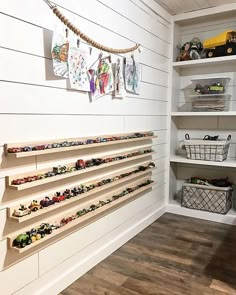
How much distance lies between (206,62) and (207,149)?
0.82 meters

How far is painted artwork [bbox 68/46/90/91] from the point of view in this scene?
161 cm

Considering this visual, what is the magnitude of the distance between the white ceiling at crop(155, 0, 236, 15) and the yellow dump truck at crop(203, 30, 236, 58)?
0.90 feet

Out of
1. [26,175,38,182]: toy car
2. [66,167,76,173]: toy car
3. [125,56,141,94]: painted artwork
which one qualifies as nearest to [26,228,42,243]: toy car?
[26,175,38,182]: toy car

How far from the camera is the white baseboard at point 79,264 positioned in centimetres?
157

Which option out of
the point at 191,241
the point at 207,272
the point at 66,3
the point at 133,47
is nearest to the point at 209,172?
the point at 191,241

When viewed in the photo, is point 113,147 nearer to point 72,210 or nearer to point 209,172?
point 72,210

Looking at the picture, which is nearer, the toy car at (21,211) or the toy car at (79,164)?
the toy car at (21,211)

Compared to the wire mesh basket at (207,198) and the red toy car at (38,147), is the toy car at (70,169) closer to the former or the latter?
the red toy car at (38,147)

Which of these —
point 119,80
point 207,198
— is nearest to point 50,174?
point 119,80

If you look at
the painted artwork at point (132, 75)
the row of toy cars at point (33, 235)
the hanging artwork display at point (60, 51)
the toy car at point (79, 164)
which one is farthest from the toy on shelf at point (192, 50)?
the row of toy cars at point (33, 235)

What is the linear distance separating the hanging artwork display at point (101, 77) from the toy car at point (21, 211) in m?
0.82

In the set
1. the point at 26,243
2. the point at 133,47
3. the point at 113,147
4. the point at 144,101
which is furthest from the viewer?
the point at 144,101

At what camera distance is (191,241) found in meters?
2.33

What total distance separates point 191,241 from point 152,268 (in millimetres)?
548
